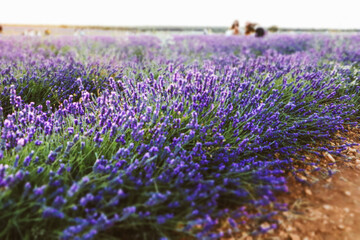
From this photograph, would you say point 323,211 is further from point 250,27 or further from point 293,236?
point 250,27

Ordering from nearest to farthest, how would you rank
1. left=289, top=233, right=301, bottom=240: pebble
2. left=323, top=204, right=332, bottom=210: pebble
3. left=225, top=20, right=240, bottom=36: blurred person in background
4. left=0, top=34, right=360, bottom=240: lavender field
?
1. left=0, top=34, right=360, bottom=240: lavender field
2. left=289, top=233, right=301, bottom=240: pebble
3. left=323, top=204, right=332, bottom=210: pebble
4. left=225, top=20, right=240, bottom=36: blurred person in background

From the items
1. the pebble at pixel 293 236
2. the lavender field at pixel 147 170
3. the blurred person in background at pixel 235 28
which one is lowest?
the pebble at pixel 293 236

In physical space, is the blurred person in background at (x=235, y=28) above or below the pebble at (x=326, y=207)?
above

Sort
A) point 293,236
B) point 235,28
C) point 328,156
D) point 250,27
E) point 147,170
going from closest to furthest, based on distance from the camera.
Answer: point 293,236 < point 147,170 < point 328,156 < point 250,27 < point 235,28

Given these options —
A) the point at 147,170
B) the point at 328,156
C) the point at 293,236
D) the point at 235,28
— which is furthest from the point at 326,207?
the point at 235,28

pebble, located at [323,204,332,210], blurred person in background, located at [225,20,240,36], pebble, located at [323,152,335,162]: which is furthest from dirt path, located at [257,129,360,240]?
blurred person in background, located at [225,20,240,36]

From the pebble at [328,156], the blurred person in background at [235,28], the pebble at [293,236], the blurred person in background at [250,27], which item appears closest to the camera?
the pebble at [293,236]

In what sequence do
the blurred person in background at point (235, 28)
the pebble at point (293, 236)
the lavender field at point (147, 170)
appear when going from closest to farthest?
the lavender field at point (147, 170)
the pebble at point (293, 236)
the blurred person in background at point (235, 28)

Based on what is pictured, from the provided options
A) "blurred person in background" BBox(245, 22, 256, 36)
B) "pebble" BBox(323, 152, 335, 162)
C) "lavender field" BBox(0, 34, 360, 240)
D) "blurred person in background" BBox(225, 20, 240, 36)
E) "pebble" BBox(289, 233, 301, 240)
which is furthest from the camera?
"blurred person in background" BBox(225, 20, 240, 36)

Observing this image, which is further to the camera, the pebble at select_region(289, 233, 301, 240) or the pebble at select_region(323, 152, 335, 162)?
the pebble at select_region(323, 152, 335, 162)

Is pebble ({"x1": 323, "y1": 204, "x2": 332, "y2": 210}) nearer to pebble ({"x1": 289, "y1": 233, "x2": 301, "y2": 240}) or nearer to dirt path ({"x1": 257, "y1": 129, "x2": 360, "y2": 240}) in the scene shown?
dirt path ({"x1": 257, "y1": 129, "x2": 360, "y2": 240})

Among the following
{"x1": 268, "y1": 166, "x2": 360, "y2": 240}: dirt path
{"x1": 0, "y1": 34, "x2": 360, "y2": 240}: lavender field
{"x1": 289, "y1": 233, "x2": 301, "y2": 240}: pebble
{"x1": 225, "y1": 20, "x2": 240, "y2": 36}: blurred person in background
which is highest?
{"x1": 225, "y1": 20, "x2": 240, "y2": 36}: blurred person in background

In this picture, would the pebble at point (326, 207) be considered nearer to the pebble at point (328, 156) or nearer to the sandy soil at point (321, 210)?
the sandy soil at point (321, 210)

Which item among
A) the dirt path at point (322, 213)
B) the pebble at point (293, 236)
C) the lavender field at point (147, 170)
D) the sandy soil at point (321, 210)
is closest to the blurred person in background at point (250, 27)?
the lavender field at point (147, 170)
